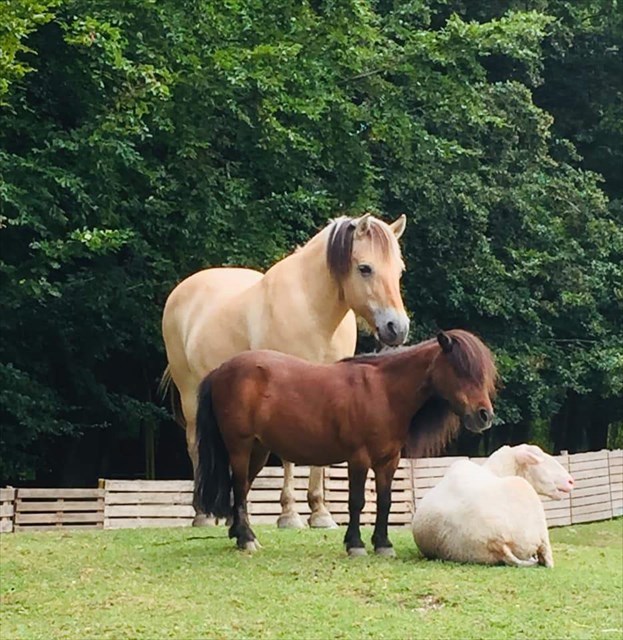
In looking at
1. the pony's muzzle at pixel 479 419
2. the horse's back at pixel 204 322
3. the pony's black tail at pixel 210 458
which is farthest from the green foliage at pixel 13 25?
the pony's muzzle at pixel 479 419

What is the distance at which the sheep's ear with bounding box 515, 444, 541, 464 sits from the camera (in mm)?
7500

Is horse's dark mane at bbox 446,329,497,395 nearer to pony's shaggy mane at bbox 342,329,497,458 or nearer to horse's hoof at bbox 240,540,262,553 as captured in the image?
pony's shaggy mane at bbox 342,329,497,458

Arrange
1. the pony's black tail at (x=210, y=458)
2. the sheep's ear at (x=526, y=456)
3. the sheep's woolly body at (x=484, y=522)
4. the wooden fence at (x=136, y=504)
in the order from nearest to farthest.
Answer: the sheep's woolly body at (x=484, y=522)
the pony's black tail at (x=210, y=458)
the sheep's ear at (x=526, y=456)
the wooden fence at (x=136, y=504)

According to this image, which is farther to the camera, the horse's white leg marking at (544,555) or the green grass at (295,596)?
the horse's white leg marking at (544,555)

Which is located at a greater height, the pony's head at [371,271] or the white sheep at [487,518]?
the pony's head at [371,271]

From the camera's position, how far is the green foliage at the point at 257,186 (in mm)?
13883

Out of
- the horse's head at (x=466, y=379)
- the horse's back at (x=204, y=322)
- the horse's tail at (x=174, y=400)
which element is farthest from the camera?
the horse's tail at (x=174, y=400)

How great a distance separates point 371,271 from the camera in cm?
739

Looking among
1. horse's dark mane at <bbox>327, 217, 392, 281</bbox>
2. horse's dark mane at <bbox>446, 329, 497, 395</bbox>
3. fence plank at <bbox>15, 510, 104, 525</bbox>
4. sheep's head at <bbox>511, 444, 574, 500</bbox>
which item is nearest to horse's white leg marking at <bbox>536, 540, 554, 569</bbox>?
sheep's head at <bbox>511, 444, 574, 500</bbox>

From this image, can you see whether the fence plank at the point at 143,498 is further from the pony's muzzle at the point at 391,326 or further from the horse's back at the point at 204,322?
the pony's muzzle at the point at 391,326

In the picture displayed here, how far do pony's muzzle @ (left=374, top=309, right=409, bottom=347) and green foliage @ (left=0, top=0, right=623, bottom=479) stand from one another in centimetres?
488

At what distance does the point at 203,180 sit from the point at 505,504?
8.72 meters

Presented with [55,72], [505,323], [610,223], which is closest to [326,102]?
[55,72]

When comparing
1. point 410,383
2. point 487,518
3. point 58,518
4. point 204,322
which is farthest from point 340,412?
point 58,518
